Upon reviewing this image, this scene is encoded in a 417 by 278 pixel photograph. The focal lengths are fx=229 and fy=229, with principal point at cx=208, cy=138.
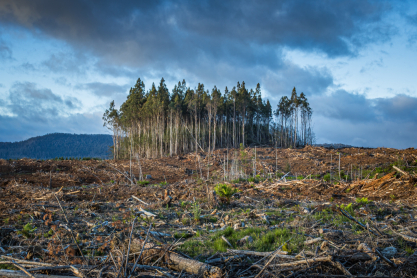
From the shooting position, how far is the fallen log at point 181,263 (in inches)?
91.1

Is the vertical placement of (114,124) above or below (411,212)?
above

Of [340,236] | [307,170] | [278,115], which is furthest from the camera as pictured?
[278,115]

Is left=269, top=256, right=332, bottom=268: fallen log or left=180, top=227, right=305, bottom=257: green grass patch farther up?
left=269, top=256, right=332, bottom=268: fallen log

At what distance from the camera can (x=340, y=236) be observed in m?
3.64

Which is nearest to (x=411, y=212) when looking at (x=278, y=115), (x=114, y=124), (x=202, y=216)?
(x=202, y=216)

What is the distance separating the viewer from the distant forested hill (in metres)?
97.9

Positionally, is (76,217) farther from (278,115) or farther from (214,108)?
(278,115)

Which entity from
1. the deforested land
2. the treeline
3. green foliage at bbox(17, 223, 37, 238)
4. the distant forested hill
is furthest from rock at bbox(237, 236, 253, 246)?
the distant forested hill

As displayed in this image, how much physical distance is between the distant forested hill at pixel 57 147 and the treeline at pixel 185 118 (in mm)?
53544

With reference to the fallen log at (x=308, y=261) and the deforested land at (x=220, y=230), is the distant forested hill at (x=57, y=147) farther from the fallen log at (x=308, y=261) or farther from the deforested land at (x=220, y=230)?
the fallen log at (x=308, y=261)

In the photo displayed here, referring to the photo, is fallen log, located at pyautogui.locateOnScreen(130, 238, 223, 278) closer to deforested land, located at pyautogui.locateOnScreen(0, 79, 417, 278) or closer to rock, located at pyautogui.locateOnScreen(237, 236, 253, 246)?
deforested land, located at pyautogui.locateOnScreen(0, 79, 417, 278)

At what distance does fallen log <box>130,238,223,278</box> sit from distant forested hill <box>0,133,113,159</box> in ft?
304

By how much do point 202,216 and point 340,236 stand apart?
318 cm

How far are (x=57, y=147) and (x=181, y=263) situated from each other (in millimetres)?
134339
